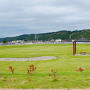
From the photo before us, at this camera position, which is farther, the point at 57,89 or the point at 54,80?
the point at 54,80

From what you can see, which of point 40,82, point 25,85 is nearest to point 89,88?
point 40,82

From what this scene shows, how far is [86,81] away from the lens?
29.7ft

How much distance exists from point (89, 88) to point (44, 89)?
2467 mm

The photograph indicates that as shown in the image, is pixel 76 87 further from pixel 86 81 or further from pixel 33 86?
pixel 33 86

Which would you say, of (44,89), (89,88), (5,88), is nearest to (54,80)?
(44,89)

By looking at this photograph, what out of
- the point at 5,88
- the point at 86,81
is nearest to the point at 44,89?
the point at 5,88

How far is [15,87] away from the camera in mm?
8211

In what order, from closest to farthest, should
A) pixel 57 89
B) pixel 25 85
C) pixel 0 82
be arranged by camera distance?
pixel 57 89, pixel 25 85, pixel 0 82

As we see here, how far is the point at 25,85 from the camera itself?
850 cm

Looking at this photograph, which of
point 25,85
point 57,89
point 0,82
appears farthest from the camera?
point 0,82

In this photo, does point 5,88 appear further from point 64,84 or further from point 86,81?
point 86,81

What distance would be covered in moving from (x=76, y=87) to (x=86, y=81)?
4.41ft

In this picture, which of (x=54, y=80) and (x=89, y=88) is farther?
(x=54, y=80)

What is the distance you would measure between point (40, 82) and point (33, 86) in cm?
80
